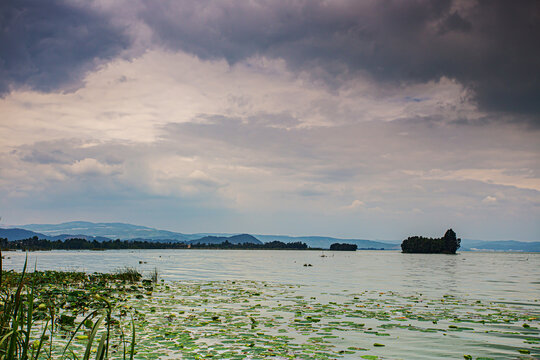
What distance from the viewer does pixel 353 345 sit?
48.1ft

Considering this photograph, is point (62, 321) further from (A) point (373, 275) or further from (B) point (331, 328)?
(A) point (373, 275)

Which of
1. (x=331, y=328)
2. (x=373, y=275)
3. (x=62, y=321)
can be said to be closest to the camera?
(x=62, y=321)

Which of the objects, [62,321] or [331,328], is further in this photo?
[331,328]

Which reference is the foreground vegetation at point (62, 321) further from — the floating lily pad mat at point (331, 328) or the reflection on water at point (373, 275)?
the reflection on water at point (373, 275)

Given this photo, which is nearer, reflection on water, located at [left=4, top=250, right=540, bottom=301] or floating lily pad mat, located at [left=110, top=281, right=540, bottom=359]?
floating lily pad mat, located at [left=110, top=281, right=540, bottom=359]

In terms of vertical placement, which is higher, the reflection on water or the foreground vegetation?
the foreground vegetation

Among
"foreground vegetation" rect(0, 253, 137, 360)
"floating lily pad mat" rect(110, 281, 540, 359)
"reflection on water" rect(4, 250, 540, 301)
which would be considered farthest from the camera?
"reflection on water" rect(4, 250, 540, 301)

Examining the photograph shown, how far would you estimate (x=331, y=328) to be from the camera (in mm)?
17281

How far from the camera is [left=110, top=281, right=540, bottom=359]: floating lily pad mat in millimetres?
13625

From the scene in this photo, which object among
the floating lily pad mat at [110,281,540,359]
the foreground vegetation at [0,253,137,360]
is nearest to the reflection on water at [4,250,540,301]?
the floating lily pad mat at [110,281,540,359]

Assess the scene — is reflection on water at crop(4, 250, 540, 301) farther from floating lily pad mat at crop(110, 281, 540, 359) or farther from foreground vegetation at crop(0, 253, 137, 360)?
foreground vegetation at crop(0, 253, 137, 360)

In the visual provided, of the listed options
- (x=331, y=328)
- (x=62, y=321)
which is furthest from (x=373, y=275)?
(x=62, y=321)

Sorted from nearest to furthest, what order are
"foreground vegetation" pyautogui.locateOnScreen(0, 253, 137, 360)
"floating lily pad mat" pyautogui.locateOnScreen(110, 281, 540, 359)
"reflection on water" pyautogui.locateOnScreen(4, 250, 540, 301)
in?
"foreground vegetation" pyautogui.locateOnScreen(0, 253, 137, 360) → "floating lily pad mat" pyautogui.locateOnScreen(110, 281, 540, 359) → "reflection on water" pyautogui.locateOnScreen(4, 250, 540, 301)

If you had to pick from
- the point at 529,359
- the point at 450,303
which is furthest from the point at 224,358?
the point at 450,303
